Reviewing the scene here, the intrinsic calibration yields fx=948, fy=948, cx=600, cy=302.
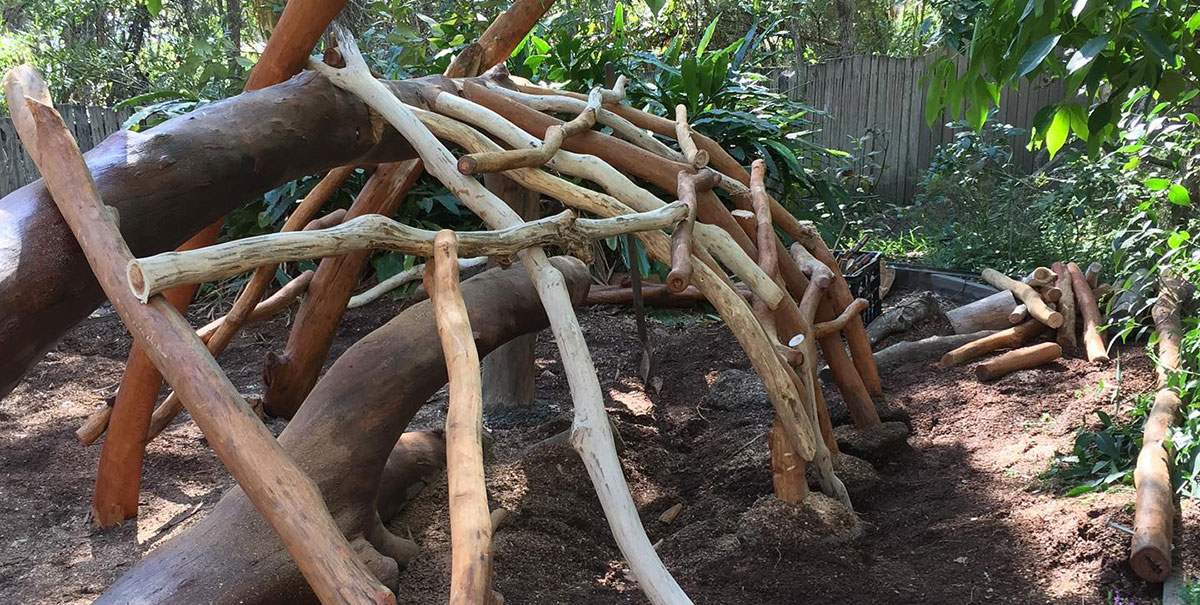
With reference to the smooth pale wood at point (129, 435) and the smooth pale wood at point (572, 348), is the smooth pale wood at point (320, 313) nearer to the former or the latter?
the smooth pale wood at point (129, 435)

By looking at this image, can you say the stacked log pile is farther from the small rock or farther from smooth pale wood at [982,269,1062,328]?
the small rock

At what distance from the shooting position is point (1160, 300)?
413cm

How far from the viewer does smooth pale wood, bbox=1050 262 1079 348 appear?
16.0 ft

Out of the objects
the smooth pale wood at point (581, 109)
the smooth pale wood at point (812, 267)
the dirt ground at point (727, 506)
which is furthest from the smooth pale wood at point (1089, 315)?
the smooth pale wood at point (581, 109)

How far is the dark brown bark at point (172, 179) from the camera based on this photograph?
204 cm

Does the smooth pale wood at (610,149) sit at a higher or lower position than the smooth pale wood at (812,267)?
higher

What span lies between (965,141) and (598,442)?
22.4ft

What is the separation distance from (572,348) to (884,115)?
334 inches

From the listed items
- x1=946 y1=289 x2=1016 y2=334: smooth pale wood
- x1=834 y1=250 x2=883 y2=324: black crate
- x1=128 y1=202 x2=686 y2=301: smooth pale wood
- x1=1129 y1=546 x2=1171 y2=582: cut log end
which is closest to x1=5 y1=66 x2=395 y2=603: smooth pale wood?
x1=128 y1=202 x2=686 y2=301: smooth pale wood

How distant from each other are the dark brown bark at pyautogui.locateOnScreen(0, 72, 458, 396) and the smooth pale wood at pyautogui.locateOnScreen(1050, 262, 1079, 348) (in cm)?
354

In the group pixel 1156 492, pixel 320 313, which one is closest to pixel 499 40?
pixel 320 313

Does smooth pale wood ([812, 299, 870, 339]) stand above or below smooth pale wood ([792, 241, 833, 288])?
below

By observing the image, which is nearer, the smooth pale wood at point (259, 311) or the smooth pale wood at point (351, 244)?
the smooth pale wood at point (351, 244)

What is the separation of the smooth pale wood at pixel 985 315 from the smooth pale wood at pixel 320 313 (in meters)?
3.28
